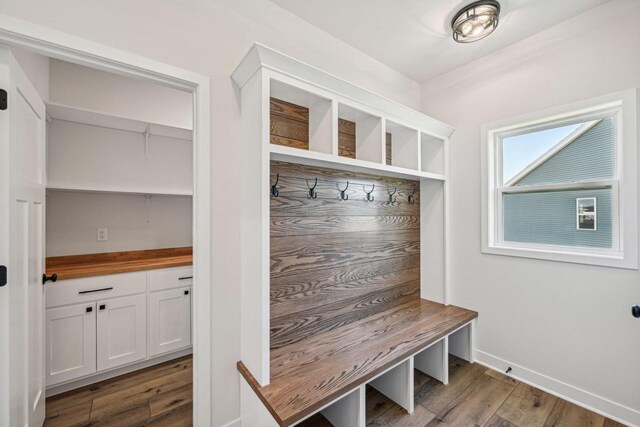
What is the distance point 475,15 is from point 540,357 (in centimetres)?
241

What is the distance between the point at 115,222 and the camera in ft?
8.37

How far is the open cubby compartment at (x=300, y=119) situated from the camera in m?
1.59

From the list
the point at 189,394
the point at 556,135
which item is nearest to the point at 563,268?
the point at 556,135

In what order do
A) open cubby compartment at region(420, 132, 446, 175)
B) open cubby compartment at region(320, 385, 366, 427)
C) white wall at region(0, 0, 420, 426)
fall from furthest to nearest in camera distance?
open cubby compartment at region(420, 132, 446, 175), open cubby compartment at region(320, 385, 366, 427), white wall at region(0, 0, 420, 426)

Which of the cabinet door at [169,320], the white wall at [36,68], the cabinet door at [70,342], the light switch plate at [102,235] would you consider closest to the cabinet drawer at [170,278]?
the cabinet door at [169,320]

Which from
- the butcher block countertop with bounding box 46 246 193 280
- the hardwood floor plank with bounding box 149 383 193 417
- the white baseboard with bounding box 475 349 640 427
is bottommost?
the hardwood floor plank with bounding box 149 383 193 417

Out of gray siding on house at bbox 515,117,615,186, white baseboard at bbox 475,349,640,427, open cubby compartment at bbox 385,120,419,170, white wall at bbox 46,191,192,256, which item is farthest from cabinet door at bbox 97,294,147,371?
gray siding on house at bbox 515,117,615,186

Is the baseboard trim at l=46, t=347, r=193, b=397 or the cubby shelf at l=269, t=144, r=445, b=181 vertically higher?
the cubby shelf at l=269, t=144, r=445, b=181

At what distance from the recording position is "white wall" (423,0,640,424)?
64.2 inches

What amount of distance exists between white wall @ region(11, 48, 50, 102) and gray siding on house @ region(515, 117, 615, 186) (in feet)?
10.9

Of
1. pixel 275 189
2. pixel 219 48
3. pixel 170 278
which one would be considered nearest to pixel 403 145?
pixel 275 189

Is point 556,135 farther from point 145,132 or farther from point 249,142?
point 145,132

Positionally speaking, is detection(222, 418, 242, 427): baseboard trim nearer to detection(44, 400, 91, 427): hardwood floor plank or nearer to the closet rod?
detection(44, 400, 91, 427): hardwood floor plank

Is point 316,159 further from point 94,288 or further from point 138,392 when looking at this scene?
point 138,392
